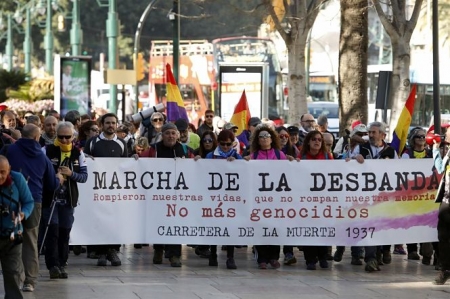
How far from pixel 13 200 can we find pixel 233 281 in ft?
11.1

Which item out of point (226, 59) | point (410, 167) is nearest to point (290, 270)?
point (410, 167)

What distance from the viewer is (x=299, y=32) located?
91.4 ft

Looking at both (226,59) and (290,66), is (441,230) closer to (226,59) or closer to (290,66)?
(290,66)

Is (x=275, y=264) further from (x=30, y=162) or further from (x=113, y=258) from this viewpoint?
(x=30, y=162)

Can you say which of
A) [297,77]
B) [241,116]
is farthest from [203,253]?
[297,77]

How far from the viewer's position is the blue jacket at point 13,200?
1070cm

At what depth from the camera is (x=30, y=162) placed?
40.6 feet

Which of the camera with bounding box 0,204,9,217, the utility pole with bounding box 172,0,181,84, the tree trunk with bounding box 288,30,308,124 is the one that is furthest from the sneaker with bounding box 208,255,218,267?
the tree trunk with bounding box 288,30,308,124

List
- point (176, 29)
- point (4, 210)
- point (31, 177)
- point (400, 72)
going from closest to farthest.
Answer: point (4, 210) < point (31, 177) < point (400, 72) < point (176, 29)

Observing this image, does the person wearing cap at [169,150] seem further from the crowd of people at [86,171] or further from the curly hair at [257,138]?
the curly hair at [257,138]

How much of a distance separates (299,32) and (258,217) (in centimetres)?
1330

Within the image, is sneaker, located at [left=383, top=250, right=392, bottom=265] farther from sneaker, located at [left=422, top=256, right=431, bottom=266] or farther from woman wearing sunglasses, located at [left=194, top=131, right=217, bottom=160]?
woman wearing sunglasses, located at [left=194, top=131, right=217, bottom=160]

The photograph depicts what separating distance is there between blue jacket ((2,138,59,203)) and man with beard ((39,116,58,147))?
219 cm

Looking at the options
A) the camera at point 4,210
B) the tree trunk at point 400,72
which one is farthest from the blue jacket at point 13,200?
the tree trunk at point 400,72
